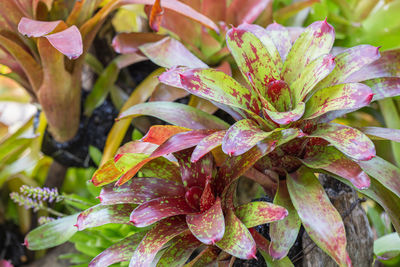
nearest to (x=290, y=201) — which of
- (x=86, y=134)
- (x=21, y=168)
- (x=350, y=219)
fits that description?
(x=350, y=219)

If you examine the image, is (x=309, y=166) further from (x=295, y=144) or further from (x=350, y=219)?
(x=350, y=219)

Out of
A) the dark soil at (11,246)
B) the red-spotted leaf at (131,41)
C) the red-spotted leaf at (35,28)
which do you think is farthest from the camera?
the dark soil at (11,246)

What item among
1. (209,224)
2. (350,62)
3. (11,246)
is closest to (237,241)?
(209,224)

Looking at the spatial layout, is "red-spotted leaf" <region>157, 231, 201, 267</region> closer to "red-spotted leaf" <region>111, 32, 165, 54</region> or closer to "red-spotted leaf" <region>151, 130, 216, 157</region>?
"red-spotted leaf" <region>151, 130, 216, 157</region>

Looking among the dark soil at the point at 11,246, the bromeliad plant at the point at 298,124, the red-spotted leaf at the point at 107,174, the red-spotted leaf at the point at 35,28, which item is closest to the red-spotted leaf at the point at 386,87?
the bromeliad plant at the point at 298,124

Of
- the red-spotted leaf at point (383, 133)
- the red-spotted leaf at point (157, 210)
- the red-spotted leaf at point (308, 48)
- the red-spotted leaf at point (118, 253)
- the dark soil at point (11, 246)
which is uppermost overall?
the red-spotted leaf at point (308, 48)

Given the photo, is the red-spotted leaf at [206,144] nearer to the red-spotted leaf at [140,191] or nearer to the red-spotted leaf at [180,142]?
the red-spotted leaf at [180,142]
